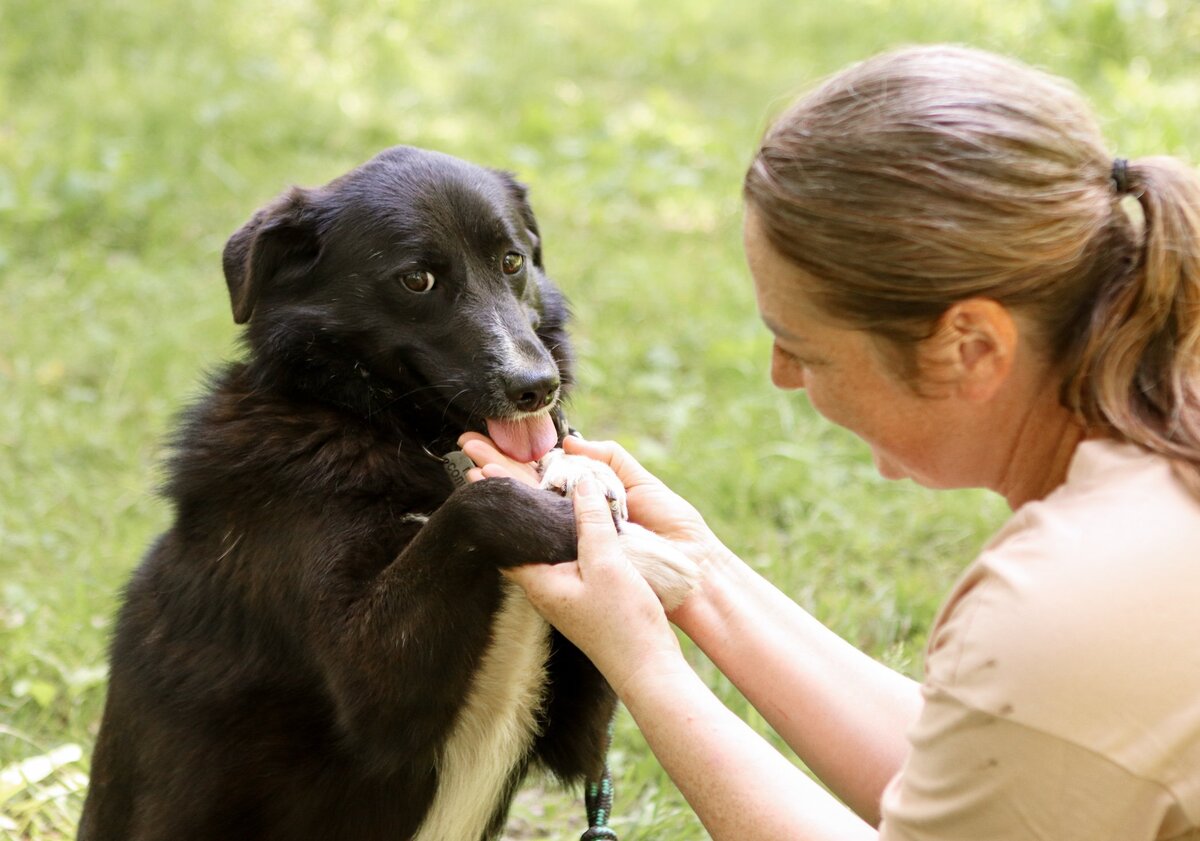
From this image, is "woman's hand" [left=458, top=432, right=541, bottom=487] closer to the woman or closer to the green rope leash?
the woman

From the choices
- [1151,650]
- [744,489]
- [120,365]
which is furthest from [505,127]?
[1151,650]

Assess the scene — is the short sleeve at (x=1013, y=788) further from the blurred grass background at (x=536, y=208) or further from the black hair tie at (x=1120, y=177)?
the blurred grass background at (x=536, y=208)

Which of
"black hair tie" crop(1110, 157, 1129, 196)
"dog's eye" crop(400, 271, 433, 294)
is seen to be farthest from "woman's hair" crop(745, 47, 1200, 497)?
"dog's eye" crop(400, 271, 433, 294)

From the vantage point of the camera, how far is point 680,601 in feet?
7.78

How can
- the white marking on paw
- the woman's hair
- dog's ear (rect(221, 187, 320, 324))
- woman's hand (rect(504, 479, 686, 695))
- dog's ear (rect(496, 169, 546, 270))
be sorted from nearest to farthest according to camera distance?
the woman's hair, woman's hand (rect(504, 479, 686, 695)), the white marking on paw, dog's ear (rect(221, 187, 320, 324)), dog's ear (rect(496, 169, 546, 270))

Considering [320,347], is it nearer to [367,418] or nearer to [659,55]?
[367,418]

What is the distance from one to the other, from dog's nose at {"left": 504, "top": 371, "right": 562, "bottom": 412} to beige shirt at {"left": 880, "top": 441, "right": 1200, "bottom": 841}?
Result: 1.09 meters

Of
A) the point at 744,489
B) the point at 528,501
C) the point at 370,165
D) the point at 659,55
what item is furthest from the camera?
the point at 659,55

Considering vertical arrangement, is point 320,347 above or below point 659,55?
above

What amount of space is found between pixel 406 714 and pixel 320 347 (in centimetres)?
80

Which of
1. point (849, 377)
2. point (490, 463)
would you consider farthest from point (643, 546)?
point (849, 377)

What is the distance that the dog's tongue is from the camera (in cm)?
256

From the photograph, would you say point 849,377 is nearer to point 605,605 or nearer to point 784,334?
point 784,334

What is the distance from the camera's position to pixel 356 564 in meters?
2.25
